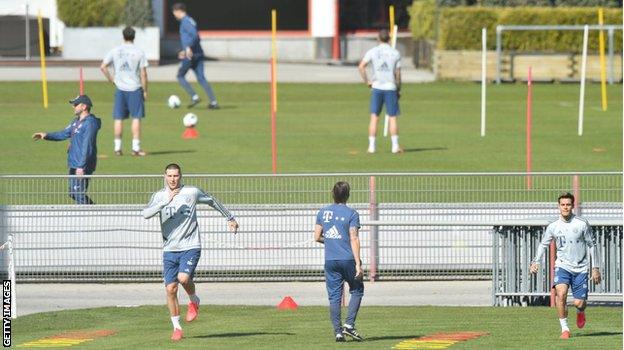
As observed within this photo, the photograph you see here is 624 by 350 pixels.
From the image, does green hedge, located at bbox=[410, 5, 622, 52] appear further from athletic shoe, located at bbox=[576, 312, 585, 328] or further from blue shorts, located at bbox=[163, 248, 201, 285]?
blue shorts, located at bbox=[163, 248, 201, 285]

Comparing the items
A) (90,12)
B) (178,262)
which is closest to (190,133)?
(178,262)

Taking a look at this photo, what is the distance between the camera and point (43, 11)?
46094 mm

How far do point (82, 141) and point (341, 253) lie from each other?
7338 millimetres

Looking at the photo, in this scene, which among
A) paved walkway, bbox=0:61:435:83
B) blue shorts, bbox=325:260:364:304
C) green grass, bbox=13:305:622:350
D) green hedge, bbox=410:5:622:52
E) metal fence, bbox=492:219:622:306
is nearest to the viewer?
green grass, bbox=13:305:622:350

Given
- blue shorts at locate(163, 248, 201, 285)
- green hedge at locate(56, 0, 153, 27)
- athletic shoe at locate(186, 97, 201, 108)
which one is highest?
green hedge at locate(56, 0, 153, 27)

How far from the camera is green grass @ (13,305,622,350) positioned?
52.8 feet

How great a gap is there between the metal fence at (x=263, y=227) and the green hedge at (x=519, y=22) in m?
16.0

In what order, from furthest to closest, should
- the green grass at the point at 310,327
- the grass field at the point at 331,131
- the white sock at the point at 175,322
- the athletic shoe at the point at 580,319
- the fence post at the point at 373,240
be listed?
the grass field at the point at 331,131 < the fence post at the point at 373,240 < the athletic shoe at the point at 580,319 < the white sock at the point at 175,322 < the green grass at the point at 310,327

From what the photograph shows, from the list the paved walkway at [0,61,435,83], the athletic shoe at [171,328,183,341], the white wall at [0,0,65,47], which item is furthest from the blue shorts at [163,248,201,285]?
the white wall at [0,0,65,47]

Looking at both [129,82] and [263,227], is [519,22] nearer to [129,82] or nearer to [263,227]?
[129,82]

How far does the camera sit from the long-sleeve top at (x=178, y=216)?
16.6m

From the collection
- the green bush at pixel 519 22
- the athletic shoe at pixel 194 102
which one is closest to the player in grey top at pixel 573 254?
the athletic shoe at pixel 194 102

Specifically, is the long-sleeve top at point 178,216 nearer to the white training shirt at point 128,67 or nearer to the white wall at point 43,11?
the white training shirt at point 128,67

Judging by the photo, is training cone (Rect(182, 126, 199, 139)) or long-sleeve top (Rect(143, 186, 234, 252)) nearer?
long-sleeve top (Rect(143, 186, 234, 252))
